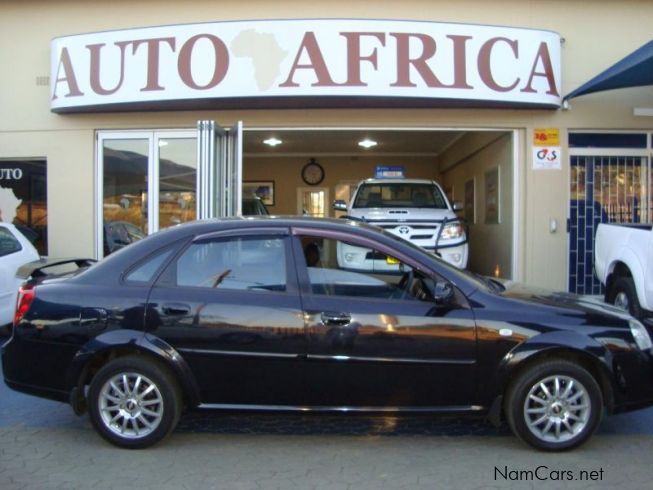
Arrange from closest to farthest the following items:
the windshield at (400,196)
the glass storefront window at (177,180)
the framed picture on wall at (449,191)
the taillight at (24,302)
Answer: the taillight at (24,302)
the glass storefront window at (177,180)
the windshield at (400,196)
the framed picture on wall at (449,191)

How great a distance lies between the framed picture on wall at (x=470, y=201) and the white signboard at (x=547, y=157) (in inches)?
129

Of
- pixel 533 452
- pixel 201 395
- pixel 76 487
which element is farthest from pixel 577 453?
pixel 76 487

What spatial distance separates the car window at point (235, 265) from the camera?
15.2 feet

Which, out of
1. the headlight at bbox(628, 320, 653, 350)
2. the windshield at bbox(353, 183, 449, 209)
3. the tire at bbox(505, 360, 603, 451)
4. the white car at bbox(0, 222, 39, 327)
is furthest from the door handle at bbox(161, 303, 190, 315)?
the windshield at bbox(353, 183, 449, 209)

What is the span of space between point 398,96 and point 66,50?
4980mm

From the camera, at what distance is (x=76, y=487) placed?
4055 millimetres

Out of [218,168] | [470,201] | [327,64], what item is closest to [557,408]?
[327,64]

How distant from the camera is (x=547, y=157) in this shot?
32.6 feet

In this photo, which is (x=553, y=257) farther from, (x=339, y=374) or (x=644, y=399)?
(x=339, y=374)

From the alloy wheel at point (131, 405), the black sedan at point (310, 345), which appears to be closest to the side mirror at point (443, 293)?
the black sedan at point (310, 345)

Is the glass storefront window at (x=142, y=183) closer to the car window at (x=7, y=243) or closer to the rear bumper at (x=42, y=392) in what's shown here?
the car window at (x=7, y=243)

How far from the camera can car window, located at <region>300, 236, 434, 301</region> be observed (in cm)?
463
